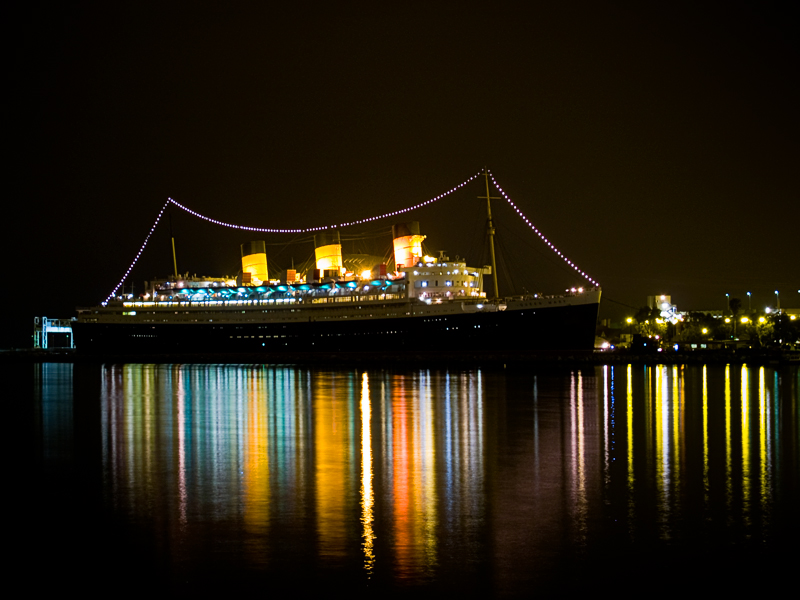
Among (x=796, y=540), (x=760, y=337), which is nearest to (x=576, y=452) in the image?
(x=796, y=540)

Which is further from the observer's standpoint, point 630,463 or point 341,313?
point 341,313

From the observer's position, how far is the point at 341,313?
5975cm

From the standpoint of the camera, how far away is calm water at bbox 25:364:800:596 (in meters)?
7.59

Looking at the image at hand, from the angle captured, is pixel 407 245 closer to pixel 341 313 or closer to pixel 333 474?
pixel 341 313

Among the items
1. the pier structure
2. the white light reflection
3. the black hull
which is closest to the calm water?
the white light reflection

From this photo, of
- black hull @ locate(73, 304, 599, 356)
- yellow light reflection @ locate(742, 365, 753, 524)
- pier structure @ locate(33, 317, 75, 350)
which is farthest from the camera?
pier structure @ locate(33, 317, 75, 350)

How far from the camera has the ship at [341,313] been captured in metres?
50.9

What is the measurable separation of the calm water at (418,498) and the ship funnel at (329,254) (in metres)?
43.2

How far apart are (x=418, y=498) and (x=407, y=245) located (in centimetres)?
4827

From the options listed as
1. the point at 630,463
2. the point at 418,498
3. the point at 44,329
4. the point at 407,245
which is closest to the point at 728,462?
the point at 630,463

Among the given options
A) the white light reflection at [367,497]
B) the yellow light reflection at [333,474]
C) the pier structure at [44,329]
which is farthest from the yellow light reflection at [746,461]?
the pier structure at [44,329]

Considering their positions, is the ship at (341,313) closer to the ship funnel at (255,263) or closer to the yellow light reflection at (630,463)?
the ship funnel at (255,263)

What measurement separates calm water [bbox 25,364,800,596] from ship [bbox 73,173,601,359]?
1162 inches

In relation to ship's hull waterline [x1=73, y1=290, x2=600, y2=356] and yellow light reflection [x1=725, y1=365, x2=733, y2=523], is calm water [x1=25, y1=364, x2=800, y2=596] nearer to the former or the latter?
yellow light reflection [x1=725, y1=365, x2=733, y2=523]
